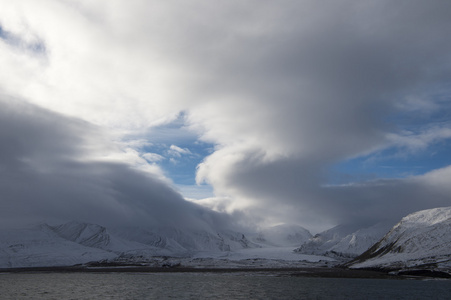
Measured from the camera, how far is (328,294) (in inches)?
3435

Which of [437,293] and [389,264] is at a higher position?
[389,264]

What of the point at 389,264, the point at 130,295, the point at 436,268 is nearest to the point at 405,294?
the point at 130,295

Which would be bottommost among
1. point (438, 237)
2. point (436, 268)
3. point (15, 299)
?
point (15, 299)

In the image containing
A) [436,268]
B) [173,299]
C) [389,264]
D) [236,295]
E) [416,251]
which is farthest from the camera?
[416,251]

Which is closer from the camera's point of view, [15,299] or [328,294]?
[15,299]

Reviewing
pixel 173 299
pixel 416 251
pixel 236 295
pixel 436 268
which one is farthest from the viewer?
pixel 416 251

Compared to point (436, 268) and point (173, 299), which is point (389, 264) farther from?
point (173, 299)

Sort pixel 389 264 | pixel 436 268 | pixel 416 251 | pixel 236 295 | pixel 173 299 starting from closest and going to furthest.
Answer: pixel 173 299 < pixel 236 295 < pixel 436 268 < pixel 389 264 < pixel 416 251

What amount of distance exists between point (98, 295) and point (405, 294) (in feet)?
231

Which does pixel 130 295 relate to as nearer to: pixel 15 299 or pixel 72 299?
pixel 72 299

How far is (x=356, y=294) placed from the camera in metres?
87.3

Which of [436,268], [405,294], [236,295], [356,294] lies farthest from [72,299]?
[436,268]

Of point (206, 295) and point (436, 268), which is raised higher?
point (436, 268)

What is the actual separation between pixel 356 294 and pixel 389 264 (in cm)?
11249
